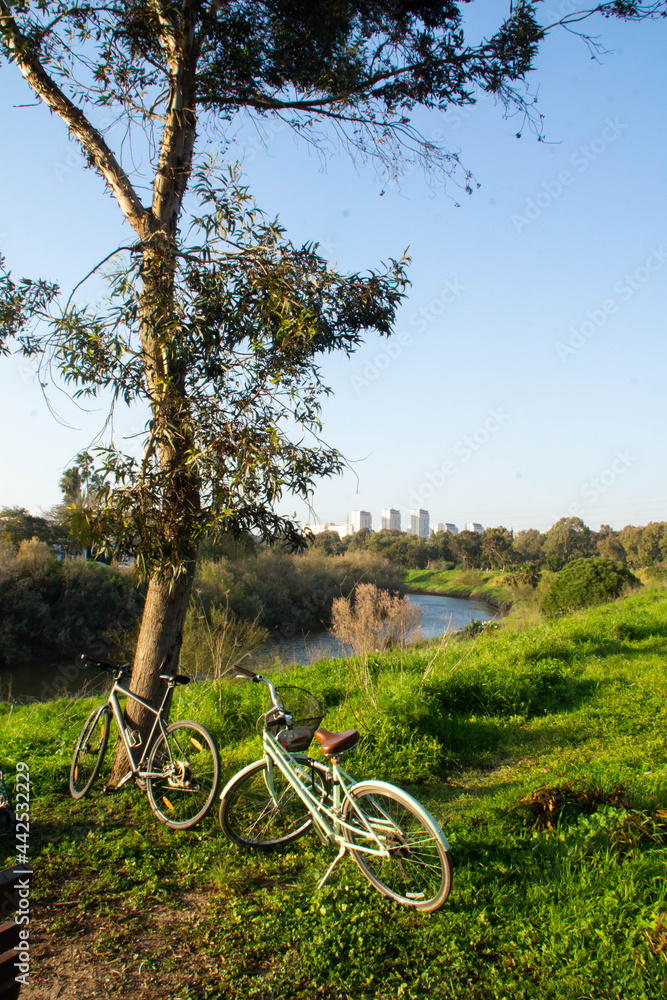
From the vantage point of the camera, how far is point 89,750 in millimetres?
4488

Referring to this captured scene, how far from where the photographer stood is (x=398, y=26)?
537cm

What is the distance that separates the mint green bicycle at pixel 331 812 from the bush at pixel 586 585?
528 inches

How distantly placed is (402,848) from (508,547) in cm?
5019

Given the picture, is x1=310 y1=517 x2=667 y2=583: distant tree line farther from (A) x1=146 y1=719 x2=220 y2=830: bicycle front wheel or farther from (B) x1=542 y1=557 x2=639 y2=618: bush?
(A) x1=146 y1=719 x2=220 y2=830: bicycle front wheel

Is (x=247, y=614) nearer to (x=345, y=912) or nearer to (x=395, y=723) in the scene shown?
(x=395, y=723)

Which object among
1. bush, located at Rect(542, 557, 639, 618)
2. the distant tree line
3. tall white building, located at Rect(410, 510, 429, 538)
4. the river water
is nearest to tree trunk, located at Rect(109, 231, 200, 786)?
the river water

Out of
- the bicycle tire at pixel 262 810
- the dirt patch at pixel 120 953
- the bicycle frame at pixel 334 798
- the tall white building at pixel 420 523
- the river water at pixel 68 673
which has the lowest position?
the river water at pixel 68 673

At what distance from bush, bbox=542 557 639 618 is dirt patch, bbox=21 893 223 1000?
14365 millimetres

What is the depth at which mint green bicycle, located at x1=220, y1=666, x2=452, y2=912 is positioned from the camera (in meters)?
2.84

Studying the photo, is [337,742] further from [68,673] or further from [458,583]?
[458,583]

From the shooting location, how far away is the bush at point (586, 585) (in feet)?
54.0

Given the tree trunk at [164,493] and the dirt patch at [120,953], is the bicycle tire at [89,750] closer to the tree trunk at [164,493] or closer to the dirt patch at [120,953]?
the tree trunk at [164,493]

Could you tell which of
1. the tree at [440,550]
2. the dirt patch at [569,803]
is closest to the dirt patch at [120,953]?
the dirt patch at [569,803]

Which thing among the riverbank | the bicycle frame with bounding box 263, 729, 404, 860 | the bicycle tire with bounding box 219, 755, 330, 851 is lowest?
the riverbank
